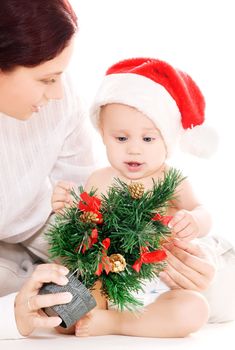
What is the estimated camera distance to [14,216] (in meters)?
2.30

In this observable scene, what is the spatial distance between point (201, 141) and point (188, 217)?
0.97 ft

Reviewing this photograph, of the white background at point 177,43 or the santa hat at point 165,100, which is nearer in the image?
the santa hat at point 165,100

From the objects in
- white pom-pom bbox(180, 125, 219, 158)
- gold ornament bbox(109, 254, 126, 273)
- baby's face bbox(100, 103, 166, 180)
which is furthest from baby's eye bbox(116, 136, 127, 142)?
gold ornament bbox(109, 254, 126, 273)

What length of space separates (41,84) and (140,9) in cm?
120

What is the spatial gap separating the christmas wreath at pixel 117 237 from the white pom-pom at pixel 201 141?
0.30 metres

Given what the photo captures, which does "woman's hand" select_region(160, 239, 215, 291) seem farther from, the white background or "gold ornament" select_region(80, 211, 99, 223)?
the white background

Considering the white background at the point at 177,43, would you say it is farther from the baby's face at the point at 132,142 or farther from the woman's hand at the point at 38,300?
the woman's hand at the point at 38,300

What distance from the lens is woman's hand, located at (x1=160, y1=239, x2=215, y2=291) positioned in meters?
1.98

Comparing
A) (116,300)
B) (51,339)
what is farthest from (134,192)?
(51,339)

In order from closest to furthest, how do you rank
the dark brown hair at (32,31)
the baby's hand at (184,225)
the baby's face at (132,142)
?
the dark brown hair at (32,31) → the baby's hand at (184,225) → the baby's face at (132,142)

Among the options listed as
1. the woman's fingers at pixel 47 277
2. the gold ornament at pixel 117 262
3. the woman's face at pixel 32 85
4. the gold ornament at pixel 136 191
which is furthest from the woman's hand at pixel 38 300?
the woman's face at pixel 32 85

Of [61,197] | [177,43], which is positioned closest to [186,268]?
[61,197]

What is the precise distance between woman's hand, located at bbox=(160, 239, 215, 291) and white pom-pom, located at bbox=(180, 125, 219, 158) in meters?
0.27

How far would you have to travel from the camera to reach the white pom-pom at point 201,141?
210 centimetres
